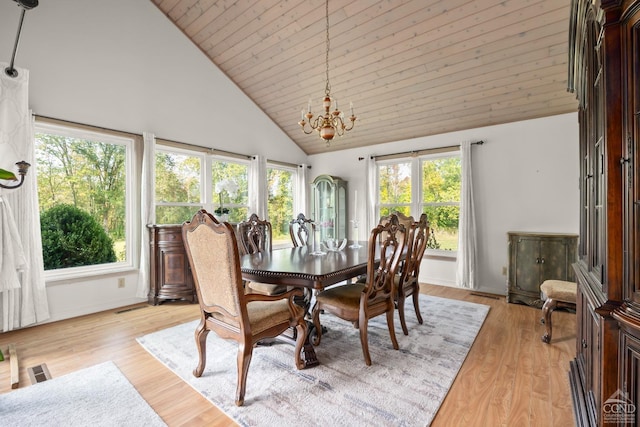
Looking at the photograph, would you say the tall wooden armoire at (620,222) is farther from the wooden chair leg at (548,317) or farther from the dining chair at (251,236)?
the dining chair at (251,236)

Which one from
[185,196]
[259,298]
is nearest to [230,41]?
[185,196]

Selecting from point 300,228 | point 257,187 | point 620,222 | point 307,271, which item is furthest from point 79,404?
point 257,187

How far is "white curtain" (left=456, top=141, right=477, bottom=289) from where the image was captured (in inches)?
163

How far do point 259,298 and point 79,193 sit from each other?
9.69ft

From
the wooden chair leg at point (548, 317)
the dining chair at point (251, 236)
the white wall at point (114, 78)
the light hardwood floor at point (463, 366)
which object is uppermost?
the white wall at point (114, 78)

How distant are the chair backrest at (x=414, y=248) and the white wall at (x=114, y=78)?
3082 millimetres

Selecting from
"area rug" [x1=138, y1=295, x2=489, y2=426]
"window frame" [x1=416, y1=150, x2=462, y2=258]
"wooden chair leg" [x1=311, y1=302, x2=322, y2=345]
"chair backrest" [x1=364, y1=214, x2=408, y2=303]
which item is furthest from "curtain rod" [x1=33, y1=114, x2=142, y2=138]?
"window frame" [x1=416, y1=150, x2=462, y2=258]

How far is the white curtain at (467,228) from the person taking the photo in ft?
13.6

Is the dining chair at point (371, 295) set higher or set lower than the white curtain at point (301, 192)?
lower

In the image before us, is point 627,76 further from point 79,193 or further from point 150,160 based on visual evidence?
point 79,193

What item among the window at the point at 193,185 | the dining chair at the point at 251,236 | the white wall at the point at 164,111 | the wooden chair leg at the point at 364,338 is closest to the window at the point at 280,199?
the window at the point at 193,185

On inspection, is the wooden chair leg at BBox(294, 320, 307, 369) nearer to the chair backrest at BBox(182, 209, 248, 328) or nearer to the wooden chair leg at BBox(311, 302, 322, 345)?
the wooden chair leg at BBox(311, 302, 322, 345)

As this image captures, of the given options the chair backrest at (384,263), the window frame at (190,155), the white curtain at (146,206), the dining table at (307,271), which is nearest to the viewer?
the dining table at (307,271)

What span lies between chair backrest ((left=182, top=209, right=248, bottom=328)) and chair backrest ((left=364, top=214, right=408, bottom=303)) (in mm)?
879
